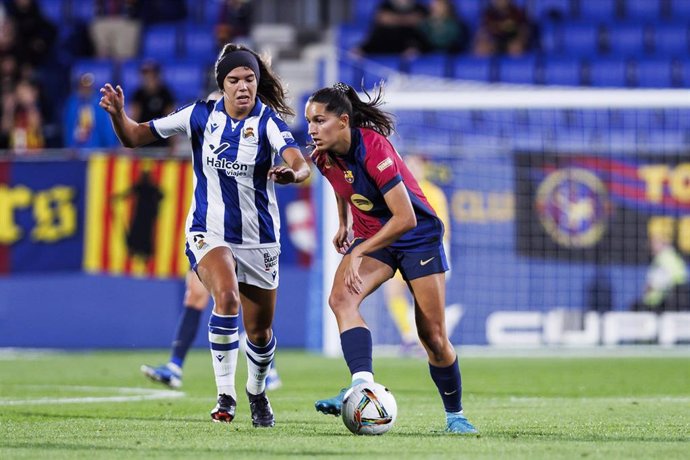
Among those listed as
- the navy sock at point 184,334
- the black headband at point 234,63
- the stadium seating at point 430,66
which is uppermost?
the stadium seating at point 430,66

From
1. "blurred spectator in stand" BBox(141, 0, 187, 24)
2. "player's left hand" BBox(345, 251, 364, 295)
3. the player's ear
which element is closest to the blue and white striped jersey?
the player's ear

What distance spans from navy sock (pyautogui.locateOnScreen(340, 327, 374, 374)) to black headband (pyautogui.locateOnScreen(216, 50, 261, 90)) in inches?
68.5

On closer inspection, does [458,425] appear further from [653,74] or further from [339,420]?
[653,74]

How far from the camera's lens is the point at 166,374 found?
10312 mm

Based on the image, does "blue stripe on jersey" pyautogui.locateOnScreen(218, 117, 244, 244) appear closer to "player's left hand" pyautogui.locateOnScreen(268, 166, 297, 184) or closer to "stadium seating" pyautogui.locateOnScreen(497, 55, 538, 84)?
"player's left hand" pyautogui.locateOnScreen(268, 166, 297, 184)

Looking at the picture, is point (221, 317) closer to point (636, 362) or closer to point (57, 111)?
point (636, 362)

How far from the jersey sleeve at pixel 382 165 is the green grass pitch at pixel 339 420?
1286 mm

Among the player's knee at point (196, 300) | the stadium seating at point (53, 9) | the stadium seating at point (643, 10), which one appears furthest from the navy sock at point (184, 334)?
the stadium seating at point (53, 9)

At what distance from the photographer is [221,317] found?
746cm

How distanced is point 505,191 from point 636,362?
9.66 feet

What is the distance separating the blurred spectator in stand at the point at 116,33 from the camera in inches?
825

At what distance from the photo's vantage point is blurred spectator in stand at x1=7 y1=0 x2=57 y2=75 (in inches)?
797

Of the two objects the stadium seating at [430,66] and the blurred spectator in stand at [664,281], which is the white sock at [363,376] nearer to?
the blurred spectator in stand at [664,281]

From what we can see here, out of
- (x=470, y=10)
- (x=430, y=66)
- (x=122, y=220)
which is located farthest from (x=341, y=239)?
(x=470, y=10)
